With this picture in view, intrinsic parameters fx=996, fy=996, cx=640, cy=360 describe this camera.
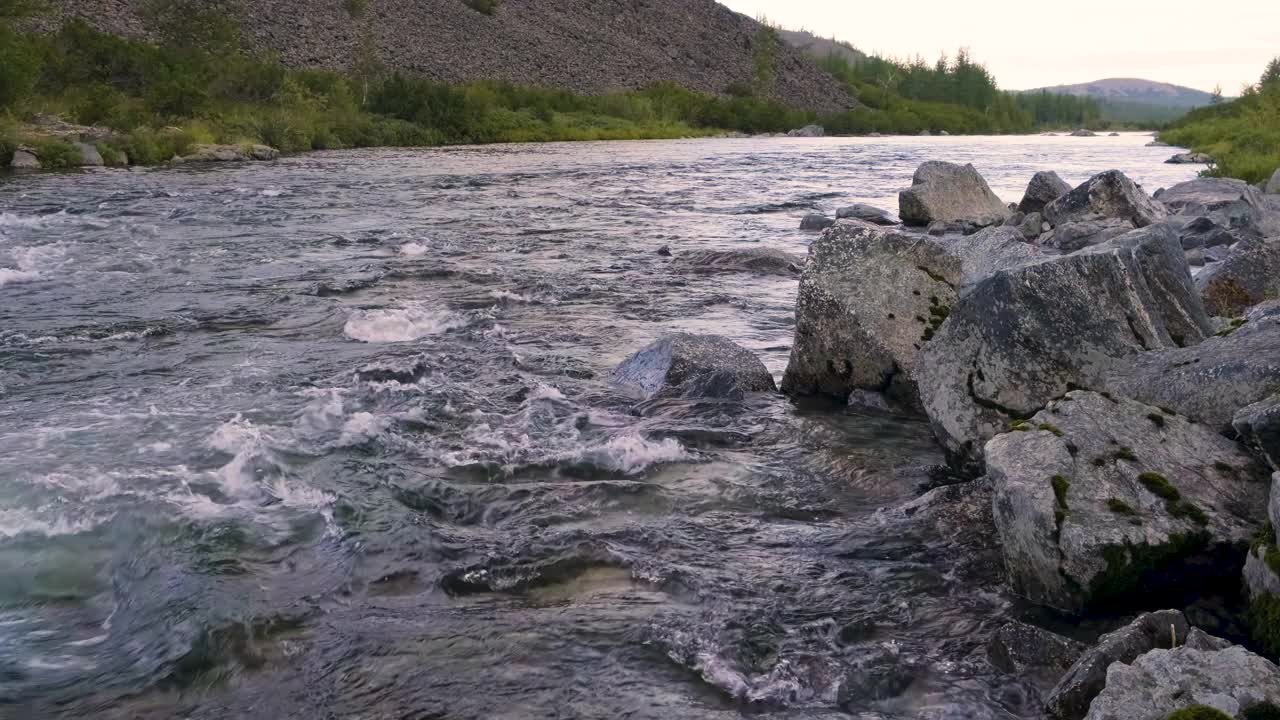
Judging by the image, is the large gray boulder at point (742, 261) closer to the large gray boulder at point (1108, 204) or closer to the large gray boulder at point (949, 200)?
the large gray boulder at point (1108, 204)

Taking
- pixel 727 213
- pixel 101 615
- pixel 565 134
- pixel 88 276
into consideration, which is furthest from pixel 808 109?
pixel 101 615

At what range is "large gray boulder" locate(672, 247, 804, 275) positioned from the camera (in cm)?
1459

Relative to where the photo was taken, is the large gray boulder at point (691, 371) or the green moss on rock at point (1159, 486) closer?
the green moss on rock at point (1159, 486)

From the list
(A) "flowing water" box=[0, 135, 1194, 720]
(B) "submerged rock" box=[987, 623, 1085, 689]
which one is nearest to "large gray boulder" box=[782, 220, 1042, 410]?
(A) "flowing water" box=[0, 135, 1194, 720]

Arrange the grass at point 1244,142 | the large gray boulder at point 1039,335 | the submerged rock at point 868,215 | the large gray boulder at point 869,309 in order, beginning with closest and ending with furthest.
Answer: the large gray boulder at point 1039,335 → the large gray boulder at point 869,309 → the submerged rock at point 868,215 → the grass at point 1244,142

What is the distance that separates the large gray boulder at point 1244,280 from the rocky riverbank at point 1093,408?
0.08 feet

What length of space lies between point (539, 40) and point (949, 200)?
78437 mm

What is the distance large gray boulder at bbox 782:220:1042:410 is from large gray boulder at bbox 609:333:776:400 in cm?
38

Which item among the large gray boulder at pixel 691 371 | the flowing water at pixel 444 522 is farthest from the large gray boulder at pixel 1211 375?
the large gray boulder at pixel 691 371

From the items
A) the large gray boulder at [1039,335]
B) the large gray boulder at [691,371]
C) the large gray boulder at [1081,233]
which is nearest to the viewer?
the large gray boulder at [1039,335]

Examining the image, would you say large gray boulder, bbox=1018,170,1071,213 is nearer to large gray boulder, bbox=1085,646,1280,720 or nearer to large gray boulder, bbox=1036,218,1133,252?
large gray boulder, bbox=1036,218,1133,252

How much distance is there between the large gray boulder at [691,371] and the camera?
27.1 feet

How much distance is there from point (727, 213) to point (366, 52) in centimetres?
4971

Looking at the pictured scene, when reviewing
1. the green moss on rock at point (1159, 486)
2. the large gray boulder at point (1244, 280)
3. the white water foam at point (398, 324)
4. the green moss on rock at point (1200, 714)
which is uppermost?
the large gray boulder at point (1244, 280)
